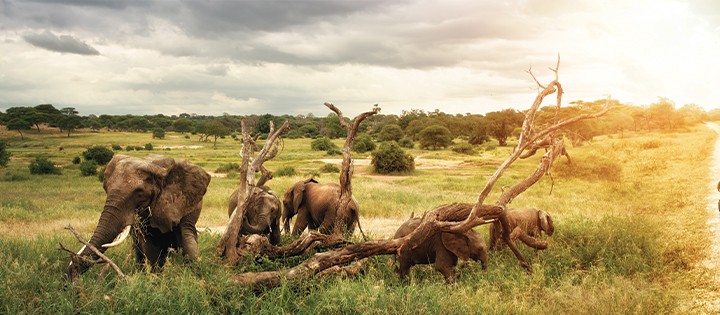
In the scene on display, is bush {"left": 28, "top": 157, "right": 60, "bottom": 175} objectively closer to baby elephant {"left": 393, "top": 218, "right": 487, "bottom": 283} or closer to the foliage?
baby elephant {"left": 393, "top": 218, "right": 487, "bottom": 283}

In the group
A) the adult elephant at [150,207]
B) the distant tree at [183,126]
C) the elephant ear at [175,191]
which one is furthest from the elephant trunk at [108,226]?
the distant tree at [183,126]

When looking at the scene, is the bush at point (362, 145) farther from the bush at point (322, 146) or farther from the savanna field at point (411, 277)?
the savanna field at point (411, 277)

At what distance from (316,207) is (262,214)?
151cm

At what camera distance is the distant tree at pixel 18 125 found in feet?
218

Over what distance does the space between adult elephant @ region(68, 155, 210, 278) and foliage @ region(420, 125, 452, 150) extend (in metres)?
55.3

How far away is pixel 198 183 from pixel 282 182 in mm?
14535

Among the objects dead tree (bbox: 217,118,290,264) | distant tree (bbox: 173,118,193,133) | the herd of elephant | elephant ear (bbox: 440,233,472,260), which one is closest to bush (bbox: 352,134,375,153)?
the herd of elephant

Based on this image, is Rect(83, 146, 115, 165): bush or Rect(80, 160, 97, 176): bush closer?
Rect(80, 160, 97, 176): bush

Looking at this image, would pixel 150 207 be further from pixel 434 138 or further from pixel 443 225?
pixel 434 138

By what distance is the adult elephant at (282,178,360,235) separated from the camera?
1002 centimetres

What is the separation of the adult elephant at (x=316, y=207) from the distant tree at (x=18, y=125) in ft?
231

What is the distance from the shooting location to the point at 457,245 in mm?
6809

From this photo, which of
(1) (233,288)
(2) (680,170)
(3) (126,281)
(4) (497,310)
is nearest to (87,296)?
(3) (126,281)

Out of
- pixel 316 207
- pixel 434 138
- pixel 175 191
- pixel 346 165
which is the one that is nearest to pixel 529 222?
Result: pixel 346 165
